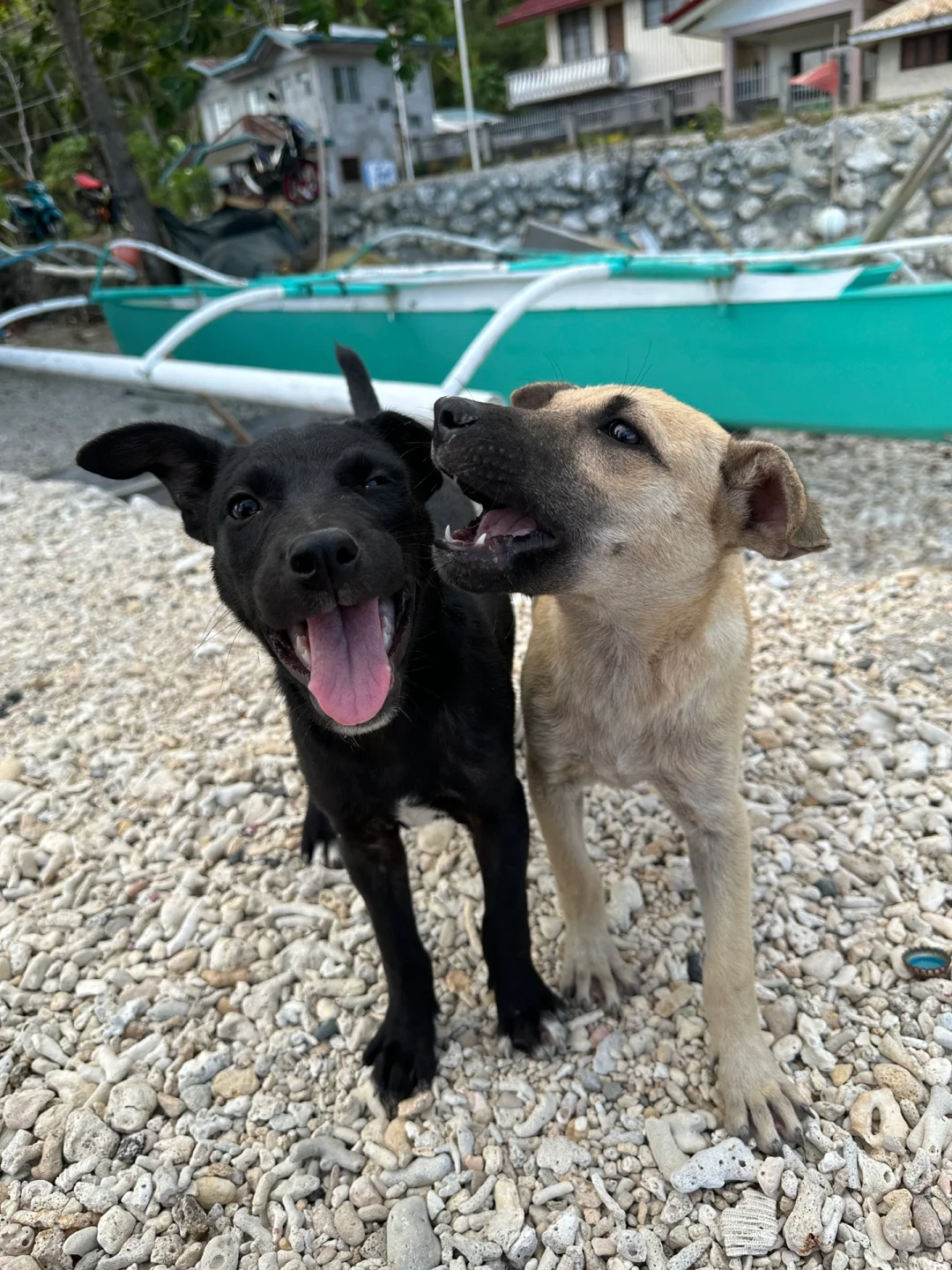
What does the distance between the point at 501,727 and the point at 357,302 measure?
6.68 m

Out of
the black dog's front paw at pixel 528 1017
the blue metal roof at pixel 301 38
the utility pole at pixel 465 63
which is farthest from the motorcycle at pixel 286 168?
the black dog's front paw at pixel 528 1017

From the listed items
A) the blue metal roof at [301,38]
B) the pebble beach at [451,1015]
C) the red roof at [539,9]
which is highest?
the red roof at [539,9]

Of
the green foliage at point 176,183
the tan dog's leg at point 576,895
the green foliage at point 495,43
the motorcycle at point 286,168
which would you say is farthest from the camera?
Answer: the green foliage at point 495,43

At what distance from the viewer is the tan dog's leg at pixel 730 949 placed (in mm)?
2320

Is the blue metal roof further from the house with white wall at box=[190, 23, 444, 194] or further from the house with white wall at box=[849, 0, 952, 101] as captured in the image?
the house with white wall at box=[849, 0, 952, 101]

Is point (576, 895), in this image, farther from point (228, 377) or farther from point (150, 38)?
point (150, 38)

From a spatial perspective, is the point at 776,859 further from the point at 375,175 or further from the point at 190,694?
the point at 375,175

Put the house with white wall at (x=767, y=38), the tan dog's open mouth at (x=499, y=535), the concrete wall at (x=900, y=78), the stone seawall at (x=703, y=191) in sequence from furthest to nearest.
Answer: the house with white wall at (x=767, y=38) < the concrete wall at (x=900, y=78) < the stone seawall at (x=703, y=191) < the tan dog's open mouth at (x=499, y=535)

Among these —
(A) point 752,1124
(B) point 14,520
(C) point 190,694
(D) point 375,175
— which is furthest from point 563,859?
(D) point 375,175

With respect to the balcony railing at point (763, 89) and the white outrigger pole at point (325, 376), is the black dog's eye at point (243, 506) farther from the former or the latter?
the balcony railing at point (763, 89)

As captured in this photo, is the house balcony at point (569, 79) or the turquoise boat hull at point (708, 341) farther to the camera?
the house balcony at point (569, 79)

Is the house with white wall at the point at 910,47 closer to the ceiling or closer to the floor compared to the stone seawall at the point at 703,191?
closer to the ceiling

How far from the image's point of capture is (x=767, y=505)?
7.00 ft

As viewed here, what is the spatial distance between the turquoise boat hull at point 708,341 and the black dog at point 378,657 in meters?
2.09
